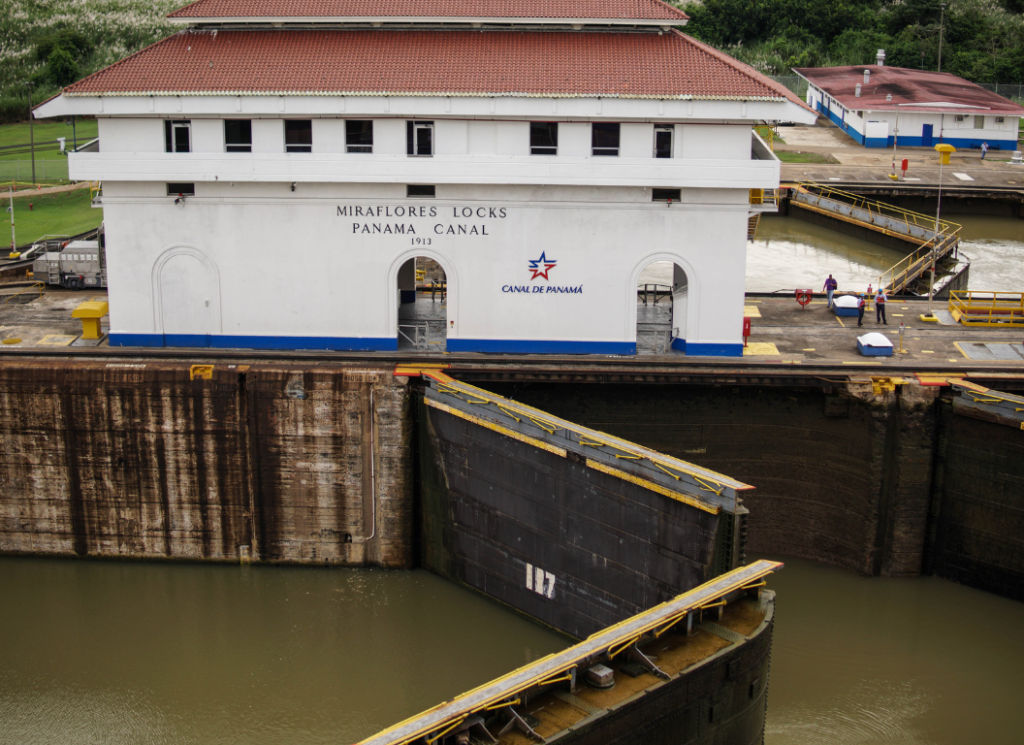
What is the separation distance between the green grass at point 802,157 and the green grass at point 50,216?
1710 inches

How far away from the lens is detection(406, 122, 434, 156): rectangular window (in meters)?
37.1

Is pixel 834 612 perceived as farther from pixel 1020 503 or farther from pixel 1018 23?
pixel 1018 23

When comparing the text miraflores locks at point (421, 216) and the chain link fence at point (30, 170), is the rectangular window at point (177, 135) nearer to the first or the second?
the text miraflores locks at point (421, 216)

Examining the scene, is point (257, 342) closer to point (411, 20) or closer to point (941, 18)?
point (411, 20)

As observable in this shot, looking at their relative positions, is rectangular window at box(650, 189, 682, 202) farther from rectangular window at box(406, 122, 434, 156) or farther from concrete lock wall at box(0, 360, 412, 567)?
concrete lock wall at box(0, 360, 412, 567)

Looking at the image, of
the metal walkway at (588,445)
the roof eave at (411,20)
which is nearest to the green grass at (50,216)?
the roof eave at (411,20)

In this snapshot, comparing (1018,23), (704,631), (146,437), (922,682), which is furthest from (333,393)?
(1018,23)

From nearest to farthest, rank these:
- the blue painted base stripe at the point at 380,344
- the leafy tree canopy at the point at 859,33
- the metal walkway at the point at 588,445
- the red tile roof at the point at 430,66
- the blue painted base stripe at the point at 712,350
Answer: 1. the metal walkway at the point at 588,445
2. the red tile roof at the point at 430,66
3. the blue painted base stripe at the point at 712,350
4. the blue painted base stripe at the point at 380,344
5. the leafy tree canopy at the point at 859,33

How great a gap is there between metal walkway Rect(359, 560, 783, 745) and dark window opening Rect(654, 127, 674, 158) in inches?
561

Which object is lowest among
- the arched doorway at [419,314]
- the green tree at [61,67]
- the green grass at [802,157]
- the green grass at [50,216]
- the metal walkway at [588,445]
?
the metal walkway at [588,445]

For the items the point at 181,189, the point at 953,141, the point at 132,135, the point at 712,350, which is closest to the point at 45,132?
the point at 132,135

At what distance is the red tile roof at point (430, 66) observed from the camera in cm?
3631

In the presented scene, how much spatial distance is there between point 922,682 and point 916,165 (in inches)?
2198

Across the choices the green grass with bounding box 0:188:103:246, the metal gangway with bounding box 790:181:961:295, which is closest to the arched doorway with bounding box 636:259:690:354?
the metal gangway with bounding box 790:181:961:295
